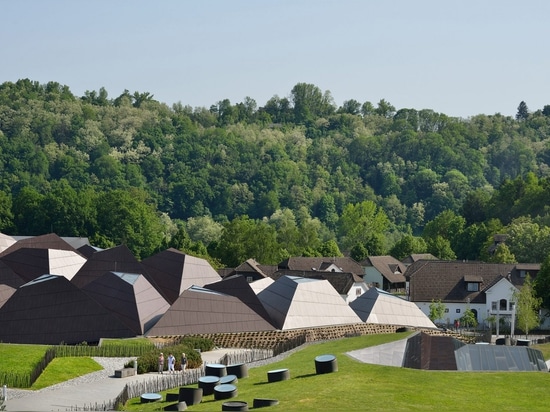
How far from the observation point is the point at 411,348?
51.2 meters

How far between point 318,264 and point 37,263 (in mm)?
39296

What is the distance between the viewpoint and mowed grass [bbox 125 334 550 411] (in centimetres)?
3856

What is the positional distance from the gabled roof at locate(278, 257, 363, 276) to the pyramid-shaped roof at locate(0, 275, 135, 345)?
1839 inches

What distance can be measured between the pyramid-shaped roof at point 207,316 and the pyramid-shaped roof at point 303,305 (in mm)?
2152

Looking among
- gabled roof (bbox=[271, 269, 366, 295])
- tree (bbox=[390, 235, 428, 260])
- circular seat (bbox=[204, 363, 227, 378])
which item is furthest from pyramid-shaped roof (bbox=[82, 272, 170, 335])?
tree (bbox=[390, 235, 428, 260])

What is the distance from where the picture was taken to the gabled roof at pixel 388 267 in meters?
112

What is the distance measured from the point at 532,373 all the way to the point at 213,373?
41.7 feet

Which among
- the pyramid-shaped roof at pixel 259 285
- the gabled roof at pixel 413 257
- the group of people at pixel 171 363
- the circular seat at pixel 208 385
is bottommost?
the circular seat at pixel 208 385

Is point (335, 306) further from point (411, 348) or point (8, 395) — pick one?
point (8, 395)

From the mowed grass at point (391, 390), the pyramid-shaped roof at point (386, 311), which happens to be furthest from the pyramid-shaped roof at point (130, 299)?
the mowed grass at point (391, 390)

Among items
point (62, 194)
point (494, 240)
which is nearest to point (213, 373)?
point (494, 240)

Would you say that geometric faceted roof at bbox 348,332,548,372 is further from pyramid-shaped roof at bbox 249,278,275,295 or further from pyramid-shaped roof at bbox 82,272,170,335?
pyramid-shaped roof at bbox 249,278,275,295

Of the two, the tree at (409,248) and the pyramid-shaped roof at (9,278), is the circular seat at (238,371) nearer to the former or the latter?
the pyramid-shaped roof at (9,278)

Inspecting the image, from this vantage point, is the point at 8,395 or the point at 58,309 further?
the point at 58,309
